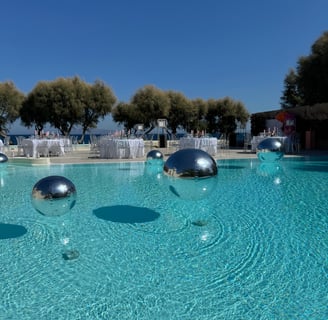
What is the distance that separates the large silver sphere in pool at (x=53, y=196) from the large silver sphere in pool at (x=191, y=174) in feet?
4.54

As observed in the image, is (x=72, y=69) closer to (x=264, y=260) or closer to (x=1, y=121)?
(x=1, y=121)

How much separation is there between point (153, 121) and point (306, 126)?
1480 cm

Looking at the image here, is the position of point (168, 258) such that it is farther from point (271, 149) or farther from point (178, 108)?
point (178, 108)

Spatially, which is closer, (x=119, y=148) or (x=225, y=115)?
(x=119, y=148)

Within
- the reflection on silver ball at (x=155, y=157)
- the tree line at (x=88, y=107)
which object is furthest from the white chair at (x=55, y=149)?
the tree line at (x=88, y=107)

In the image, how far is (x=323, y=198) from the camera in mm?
6277

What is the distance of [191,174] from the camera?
409 cm

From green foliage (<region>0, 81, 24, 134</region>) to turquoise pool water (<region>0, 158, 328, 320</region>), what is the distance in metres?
22.9

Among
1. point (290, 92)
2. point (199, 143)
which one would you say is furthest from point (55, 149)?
point (290, 92)

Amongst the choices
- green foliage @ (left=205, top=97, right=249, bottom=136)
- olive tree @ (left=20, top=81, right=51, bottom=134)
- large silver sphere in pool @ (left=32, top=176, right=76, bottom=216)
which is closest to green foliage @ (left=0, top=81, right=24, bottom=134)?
olive tree @ (left=20, top=81, right=51, bottom=134)

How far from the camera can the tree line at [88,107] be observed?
2678 cm

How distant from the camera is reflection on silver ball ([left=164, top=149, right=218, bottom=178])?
4.09 m

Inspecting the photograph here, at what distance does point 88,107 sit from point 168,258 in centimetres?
2652

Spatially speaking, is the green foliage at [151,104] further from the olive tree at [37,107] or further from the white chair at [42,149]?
the white chair at [42,149]
